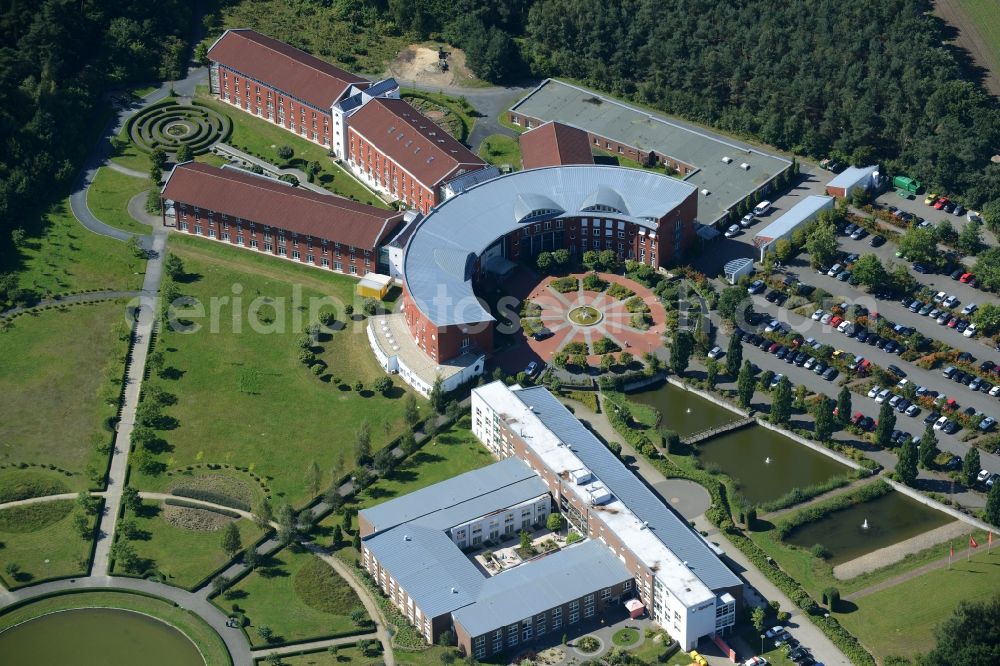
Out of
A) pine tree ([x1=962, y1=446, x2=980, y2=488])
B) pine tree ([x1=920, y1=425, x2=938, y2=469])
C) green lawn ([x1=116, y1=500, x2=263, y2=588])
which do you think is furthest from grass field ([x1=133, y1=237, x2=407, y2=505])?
pine tree ([x1=962, y1=446, x2=980, y2=488])

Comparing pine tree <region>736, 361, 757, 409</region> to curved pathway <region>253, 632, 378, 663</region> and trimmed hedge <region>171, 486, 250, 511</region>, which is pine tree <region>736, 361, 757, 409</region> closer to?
curved pathway <region>253, 632, 378, 663</region>

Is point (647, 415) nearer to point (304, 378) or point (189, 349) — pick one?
point (304, 378)

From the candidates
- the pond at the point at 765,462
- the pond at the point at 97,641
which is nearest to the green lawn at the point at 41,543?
the pond at the point at 97,641

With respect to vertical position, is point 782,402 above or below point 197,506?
above

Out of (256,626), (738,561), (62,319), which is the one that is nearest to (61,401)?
(62,319)

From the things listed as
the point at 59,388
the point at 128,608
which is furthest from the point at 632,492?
the point at 59,388

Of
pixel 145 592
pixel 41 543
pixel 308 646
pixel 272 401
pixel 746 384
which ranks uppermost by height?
pixel 746 384

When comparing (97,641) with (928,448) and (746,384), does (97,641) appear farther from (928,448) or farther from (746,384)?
(928,448)

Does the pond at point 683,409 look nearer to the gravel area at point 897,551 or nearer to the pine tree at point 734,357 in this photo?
the pine tree at point 734,357
